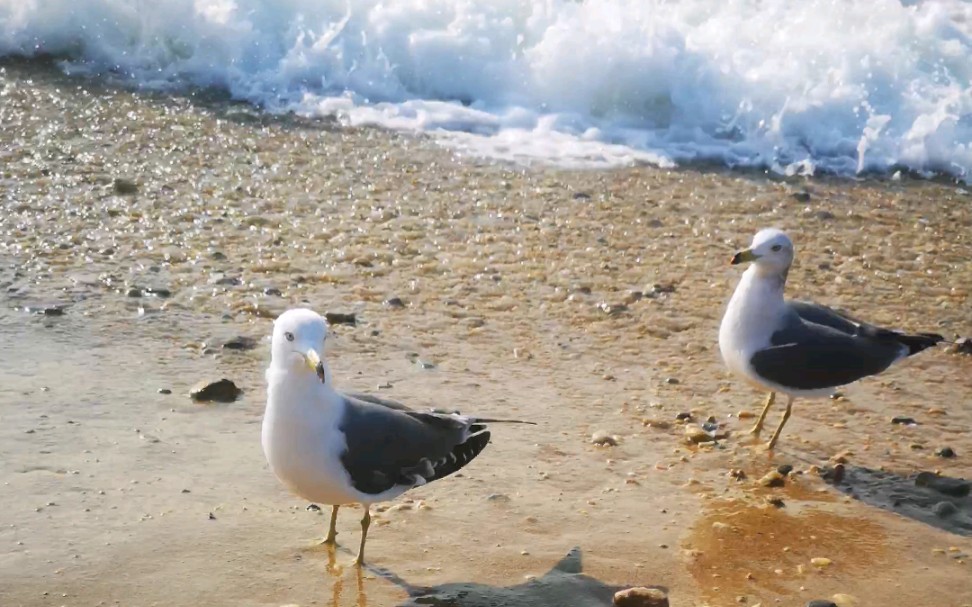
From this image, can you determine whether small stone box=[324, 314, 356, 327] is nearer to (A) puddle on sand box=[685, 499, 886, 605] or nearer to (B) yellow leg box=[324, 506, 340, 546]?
(B) yellow leg box=[324, 506, 340, 546]

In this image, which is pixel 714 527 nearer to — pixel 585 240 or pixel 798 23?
pixel 585 240

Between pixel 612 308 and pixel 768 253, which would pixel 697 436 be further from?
pixel 612 308

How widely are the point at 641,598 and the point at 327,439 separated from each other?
1142 millimetres

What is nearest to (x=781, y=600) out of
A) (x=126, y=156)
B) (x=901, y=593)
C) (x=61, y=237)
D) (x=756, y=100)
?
(x=901, y=593)

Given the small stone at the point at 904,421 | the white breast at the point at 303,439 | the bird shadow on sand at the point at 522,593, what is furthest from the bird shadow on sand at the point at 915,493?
the white breast at the point at 303,439

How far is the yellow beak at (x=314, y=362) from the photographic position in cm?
422

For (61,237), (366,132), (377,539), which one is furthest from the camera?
(366,132)

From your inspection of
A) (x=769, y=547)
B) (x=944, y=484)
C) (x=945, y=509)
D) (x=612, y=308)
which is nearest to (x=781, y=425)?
(x=944, y=484)

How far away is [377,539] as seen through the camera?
4.81 meters

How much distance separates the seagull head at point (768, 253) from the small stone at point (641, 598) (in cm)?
199

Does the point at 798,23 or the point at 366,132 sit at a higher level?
the point at 798,23

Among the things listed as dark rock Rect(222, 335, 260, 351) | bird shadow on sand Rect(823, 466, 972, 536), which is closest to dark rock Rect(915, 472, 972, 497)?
bird shadow on sand Rect(823, 466, 972, 536)

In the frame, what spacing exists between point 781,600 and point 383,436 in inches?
56.9

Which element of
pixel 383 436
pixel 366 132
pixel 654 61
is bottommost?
pixel 383 436
